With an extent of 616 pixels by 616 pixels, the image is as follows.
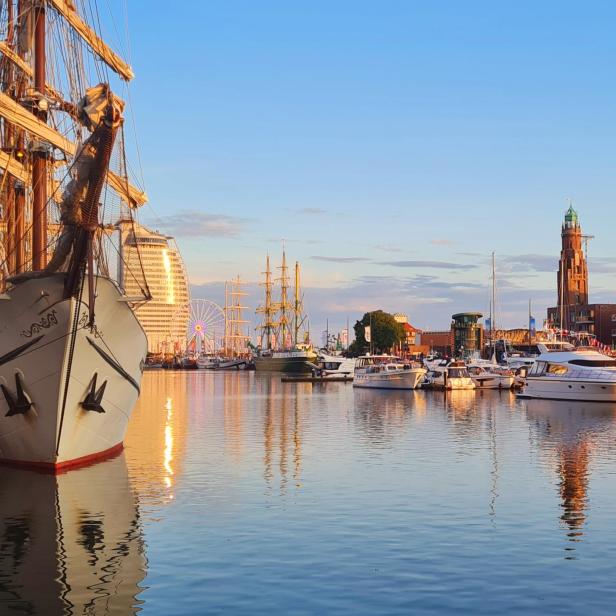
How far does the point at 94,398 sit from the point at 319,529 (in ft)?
41.1

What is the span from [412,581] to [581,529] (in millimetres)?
7386

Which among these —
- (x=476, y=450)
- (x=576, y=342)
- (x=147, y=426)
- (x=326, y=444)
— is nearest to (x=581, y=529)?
(x=476, y=450)

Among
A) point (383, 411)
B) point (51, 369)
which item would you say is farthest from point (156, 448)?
point (383, 411)

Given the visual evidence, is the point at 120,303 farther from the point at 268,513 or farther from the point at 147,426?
the point at 147,426

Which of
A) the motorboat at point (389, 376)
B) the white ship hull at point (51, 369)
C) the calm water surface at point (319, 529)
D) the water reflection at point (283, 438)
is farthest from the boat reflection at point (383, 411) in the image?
the white ship hull at point (51, 369)

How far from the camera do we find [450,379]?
103625 millimetres

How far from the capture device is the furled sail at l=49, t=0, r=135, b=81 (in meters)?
46.4

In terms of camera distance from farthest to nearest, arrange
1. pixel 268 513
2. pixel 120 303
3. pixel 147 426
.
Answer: pixel 147 426 < pixel 120 303 < pixel 268 513

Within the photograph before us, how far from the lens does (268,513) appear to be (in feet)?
86.9

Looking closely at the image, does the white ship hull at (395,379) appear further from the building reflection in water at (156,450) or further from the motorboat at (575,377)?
the building reflection in water at (156,450)

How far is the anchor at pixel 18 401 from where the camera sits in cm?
3222

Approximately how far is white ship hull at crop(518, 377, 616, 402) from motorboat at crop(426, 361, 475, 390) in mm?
18541

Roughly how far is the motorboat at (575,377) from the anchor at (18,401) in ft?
187

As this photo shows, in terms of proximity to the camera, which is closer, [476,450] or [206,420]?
[476,450]
